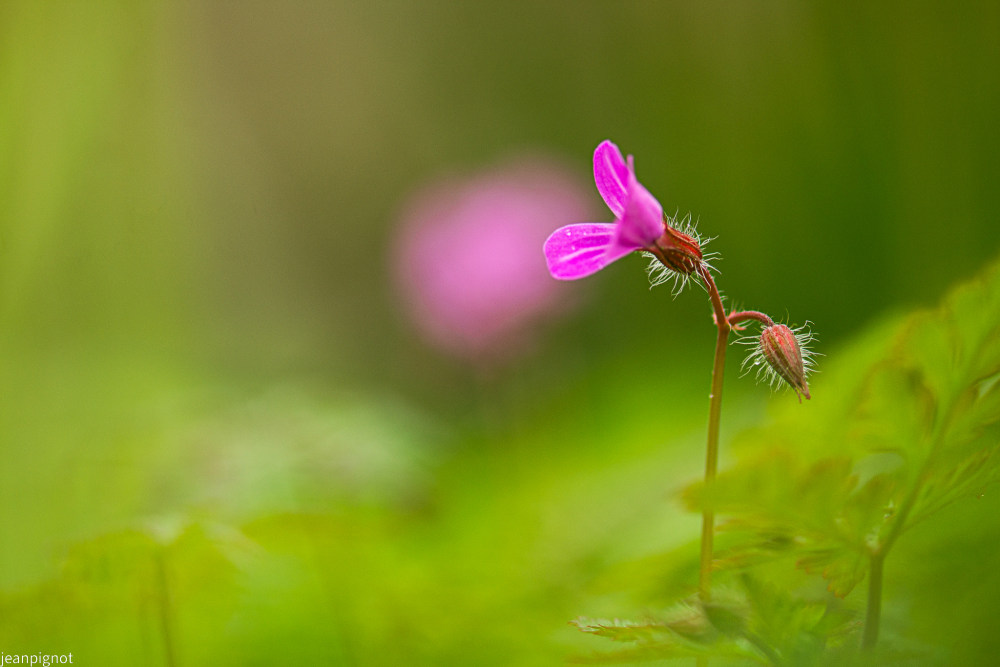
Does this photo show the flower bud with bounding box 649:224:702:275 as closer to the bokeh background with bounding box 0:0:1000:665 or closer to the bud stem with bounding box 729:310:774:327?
the bud stem with bounding box 729:310:774:327

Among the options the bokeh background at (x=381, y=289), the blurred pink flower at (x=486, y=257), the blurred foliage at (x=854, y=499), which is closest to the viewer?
the blurred foliage at (x=854, y=499)

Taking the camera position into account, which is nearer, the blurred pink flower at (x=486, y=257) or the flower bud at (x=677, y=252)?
the flower bud at (x=677, y=252)

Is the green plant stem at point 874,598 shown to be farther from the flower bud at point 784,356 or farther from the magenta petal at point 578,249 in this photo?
the magenta petal at point 578,249

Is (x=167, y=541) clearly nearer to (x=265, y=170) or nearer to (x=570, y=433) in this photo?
(x=570, y=433)

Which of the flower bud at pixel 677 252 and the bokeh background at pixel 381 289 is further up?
the bokeh background at pixel 381 289

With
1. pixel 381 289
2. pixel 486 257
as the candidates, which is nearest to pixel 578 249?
pixel 486 257

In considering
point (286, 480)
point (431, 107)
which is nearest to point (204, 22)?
point (431, 107)

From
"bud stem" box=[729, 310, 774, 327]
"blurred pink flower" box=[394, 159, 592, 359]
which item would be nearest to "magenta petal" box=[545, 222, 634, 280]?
"bud stem" box=[729, 310, 774, 327]

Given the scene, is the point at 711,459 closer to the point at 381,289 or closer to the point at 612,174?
the point at 612,174

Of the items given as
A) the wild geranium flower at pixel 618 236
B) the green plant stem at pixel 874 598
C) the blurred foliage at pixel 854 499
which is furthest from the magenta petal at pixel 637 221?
the green plant stem at pixel 874 598

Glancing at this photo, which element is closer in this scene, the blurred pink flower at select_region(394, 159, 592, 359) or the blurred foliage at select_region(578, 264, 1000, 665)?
the blurred foliage at select_region(578, 264, 1000, 665)
